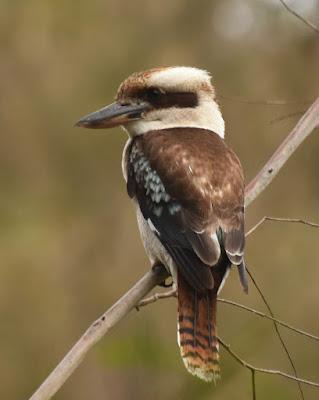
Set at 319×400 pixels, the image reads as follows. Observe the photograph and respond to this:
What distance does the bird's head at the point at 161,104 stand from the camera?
4.24 metres

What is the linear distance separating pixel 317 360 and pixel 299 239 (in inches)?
72.9

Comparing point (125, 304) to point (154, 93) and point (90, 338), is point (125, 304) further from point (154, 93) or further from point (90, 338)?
point (154, 93)

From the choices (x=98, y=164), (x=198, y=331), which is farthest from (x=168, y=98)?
(x=98, y=164)

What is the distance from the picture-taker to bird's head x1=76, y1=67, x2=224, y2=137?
4.24m

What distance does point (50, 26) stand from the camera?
9039 millimetres

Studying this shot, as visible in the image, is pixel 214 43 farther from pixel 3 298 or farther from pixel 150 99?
pixel 150 99

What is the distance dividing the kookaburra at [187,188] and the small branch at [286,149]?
0.27 m

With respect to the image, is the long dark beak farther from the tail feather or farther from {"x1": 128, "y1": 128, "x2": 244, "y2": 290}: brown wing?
the tail feather

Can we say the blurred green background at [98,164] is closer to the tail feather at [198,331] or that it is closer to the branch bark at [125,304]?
the tail feather at [198,331]

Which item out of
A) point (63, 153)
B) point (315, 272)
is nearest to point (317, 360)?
point (315, 272)

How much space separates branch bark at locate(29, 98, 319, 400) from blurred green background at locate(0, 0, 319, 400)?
432 cm

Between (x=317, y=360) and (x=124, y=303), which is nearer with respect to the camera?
(x=124, y=303)

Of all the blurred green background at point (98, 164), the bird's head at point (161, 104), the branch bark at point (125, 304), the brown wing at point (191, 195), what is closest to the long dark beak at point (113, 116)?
the bird's head at point (161, 104)

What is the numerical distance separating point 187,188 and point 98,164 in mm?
5303
